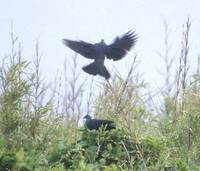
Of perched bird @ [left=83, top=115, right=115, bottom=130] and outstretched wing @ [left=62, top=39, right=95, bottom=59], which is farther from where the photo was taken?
perched bird @ [left=83, top=115, right=115, bottom=130]

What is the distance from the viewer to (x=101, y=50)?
387 cm

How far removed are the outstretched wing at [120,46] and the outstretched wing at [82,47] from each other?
10 centimetres

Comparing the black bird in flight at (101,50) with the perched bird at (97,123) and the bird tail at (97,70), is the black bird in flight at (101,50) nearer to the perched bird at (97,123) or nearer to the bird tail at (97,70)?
the bird tail at (97,70)

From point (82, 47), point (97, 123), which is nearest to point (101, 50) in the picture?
point (82, 47)

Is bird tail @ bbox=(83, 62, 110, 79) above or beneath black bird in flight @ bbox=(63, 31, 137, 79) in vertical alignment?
beneath

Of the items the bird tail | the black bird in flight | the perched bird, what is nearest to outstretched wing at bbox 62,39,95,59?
the black bird in flight

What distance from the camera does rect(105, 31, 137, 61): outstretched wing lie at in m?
3.95

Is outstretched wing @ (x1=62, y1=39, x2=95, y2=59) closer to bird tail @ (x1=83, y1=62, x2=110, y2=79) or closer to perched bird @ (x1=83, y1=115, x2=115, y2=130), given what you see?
bird tail @ (x1=83, y1=62, x2=110, y2=79)

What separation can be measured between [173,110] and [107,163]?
84 cm

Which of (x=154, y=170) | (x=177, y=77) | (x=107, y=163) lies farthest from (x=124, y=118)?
(x=177, y=77)

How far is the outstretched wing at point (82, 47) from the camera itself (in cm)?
391

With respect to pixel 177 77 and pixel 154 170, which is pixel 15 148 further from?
pixel 177 77

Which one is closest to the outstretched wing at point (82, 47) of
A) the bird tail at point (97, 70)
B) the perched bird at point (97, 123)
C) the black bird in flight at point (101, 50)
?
the black bird in flight at point (101, 50)

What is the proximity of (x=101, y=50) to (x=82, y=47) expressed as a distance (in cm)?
16
